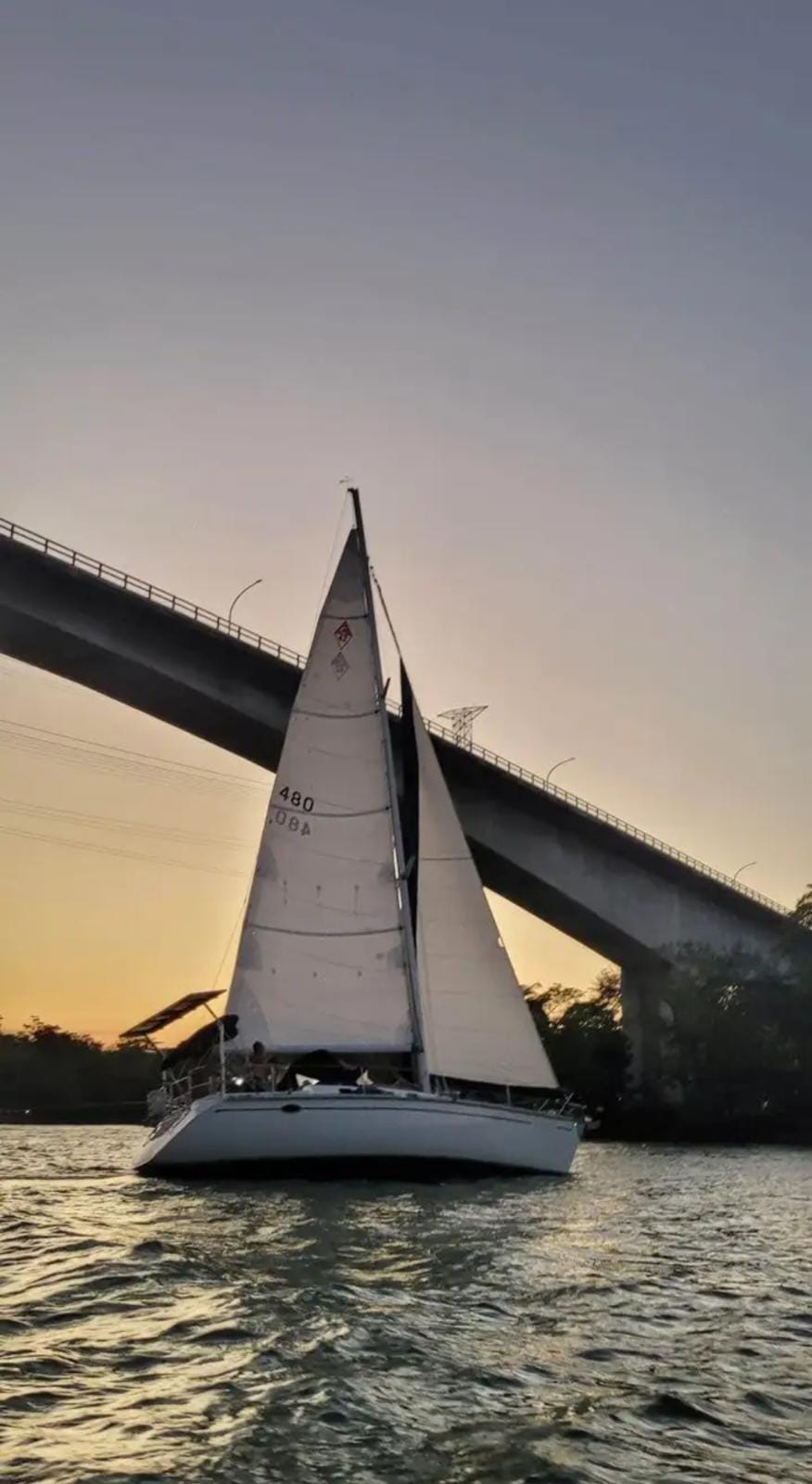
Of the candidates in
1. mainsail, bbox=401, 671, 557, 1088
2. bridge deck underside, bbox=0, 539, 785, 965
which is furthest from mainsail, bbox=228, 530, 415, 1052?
bridge deck underside, bbox=0, 539, 785, 965

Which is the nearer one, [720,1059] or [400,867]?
[400,867]

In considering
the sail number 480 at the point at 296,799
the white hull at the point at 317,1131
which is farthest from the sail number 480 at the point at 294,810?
the white hull at the point at 317,1131

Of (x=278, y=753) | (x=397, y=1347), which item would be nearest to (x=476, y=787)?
(x=278, y=753)

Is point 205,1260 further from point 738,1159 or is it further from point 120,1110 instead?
point 120,1110

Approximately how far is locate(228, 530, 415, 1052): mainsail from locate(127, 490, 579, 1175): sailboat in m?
0.03

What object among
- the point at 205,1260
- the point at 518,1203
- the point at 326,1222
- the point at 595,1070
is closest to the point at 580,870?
the point at 595,1070

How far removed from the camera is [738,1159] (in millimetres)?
Answer: 43750

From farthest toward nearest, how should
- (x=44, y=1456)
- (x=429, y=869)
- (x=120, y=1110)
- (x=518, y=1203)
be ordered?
1. (x=120, y=1110)
2. (x=429, y=869)
3. (x=518, y=1203)
4. (x=44, y=1456)

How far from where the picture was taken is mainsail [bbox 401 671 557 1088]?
28.9m

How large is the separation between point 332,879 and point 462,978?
3.69 m

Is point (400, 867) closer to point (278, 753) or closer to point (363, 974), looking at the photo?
point (363, 974)

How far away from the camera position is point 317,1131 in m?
24.3

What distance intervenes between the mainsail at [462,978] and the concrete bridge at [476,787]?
2443 cm

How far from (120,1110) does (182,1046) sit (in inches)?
2950
